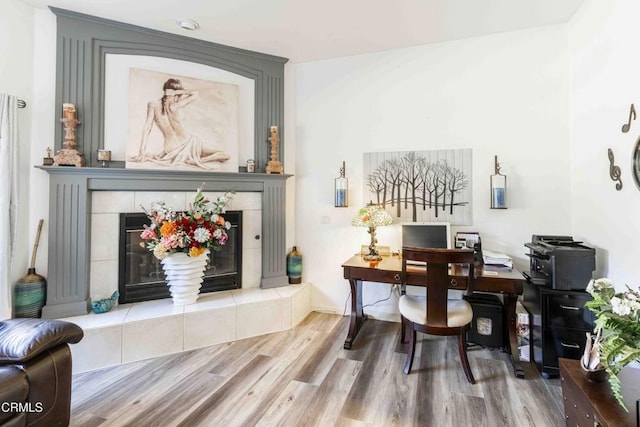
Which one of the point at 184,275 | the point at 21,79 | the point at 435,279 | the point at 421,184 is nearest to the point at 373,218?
the point at 421,184

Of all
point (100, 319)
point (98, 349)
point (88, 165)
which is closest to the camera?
point (98, 349)

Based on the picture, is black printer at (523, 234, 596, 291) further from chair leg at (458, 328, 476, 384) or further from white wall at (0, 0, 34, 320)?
white wall at (0, 0, 34, 320)

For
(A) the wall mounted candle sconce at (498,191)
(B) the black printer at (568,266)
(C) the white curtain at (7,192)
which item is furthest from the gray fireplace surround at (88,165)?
(B) the black printer at (568,266)

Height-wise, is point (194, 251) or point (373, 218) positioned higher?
point (373, 218)

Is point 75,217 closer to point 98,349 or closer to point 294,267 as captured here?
point 98,349

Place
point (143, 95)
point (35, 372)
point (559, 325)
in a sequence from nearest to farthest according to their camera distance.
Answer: point (35, 372) → point (559, 325) → point (143, 95)

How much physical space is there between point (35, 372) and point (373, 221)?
94.1 inches

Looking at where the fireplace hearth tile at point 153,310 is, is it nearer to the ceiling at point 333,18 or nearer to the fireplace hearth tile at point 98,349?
the fireplace hearth tile at point 98,349

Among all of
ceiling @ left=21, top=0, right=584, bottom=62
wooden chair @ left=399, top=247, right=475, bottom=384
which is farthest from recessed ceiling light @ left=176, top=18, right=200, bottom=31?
wooden chair @ left=399, top=247, right=475, bottom=384

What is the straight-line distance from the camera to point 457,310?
206cm

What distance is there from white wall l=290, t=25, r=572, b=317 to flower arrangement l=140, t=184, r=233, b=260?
104 centimetres

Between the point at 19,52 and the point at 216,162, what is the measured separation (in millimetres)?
1672

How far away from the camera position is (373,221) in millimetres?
2652

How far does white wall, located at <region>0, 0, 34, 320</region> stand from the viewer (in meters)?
2.17
